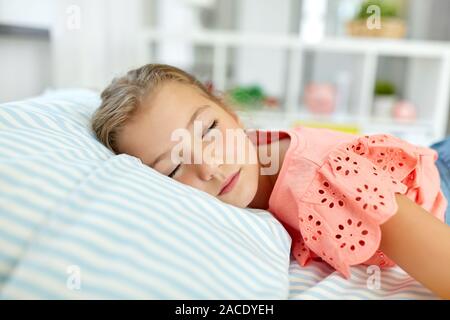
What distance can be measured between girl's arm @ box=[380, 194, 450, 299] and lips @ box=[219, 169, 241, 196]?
0.26m

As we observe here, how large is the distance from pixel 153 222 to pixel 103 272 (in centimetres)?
8

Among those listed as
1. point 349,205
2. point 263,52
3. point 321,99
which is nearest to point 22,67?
point 349,205

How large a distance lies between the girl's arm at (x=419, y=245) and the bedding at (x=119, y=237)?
3 centimetres

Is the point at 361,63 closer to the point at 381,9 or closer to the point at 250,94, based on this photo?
the point at 381,9

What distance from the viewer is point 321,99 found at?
8.73 feet

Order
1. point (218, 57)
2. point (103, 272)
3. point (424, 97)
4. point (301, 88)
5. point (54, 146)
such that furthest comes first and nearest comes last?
point (301, 88), point (424, 97), point (218, 57), point (54, 146), point (103, 272)

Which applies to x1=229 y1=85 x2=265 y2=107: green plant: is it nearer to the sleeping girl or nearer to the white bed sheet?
the sleeping girl

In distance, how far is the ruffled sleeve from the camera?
67 centimetres

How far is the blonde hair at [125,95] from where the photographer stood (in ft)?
2.59

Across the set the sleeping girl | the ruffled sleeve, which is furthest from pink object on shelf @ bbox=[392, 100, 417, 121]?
the ruffled sleeve

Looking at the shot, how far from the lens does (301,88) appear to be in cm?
315

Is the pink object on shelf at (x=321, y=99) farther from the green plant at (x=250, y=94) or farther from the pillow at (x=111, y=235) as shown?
the pillow at (x=111, y=235)

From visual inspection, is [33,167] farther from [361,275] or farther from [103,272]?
[361,275]

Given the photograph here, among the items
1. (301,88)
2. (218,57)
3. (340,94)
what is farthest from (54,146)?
(301,88)
